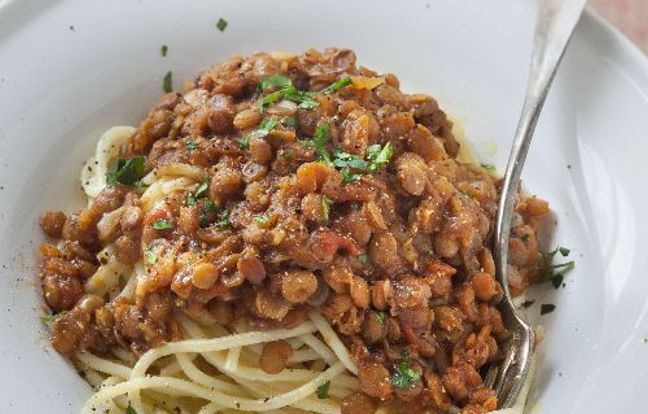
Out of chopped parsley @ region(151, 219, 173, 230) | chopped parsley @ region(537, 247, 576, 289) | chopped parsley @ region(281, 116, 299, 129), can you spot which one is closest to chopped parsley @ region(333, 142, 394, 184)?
chopped parsley @ region(281, 116, 299, 129)

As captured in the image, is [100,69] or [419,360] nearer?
[419,360]

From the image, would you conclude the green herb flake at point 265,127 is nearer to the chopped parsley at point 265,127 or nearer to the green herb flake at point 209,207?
the chopped parsley at point 265,127

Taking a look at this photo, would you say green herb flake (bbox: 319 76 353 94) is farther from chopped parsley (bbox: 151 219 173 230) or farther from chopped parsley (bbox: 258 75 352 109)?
chopped parsley (bbox: 151 219 173 230)

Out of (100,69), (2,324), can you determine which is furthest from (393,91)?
(2,324)

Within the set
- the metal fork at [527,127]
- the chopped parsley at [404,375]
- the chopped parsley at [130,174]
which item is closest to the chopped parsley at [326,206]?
the chopped parsley at [404,375]

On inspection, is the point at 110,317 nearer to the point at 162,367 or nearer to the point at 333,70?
the point at 162,367
